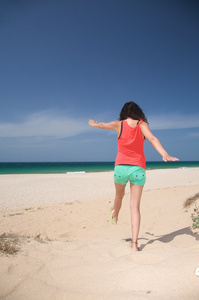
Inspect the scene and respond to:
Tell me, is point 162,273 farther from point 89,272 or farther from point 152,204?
point 152,204

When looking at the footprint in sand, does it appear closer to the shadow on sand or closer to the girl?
the girl

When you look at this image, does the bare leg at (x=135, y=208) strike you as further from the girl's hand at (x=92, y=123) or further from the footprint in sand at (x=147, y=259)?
the girl's hand at (x=92, y=123)

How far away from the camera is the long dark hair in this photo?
365cm

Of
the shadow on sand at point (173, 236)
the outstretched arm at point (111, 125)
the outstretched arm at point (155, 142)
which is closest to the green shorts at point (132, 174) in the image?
the outstretched arm at point (155, 142)

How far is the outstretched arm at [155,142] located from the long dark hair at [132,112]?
8.3 inches

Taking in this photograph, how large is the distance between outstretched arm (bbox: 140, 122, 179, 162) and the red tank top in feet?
0.30

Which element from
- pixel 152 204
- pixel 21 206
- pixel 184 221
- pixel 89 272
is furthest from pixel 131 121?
pixel 21 206

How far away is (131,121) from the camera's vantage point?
3.58 metres

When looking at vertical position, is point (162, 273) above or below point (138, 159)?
below

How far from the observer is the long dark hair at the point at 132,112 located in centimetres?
365

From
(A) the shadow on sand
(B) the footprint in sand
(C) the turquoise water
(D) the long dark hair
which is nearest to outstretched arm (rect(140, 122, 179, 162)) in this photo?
(D) the long dark hair

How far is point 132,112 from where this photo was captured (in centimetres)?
367

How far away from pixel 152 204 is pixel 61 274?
6001 millimetres

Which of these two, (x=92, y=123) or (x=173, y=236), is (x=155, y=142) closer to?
(x=92, y=123)
